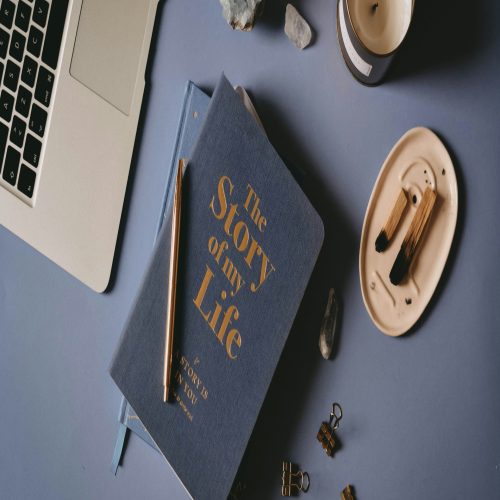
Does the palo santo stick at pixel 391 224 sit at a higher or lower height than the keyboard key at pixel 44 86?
lower

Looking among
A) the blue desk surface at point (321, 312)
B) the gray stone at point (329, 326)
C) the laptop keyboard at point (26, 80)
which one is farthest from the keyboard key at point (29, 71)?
the gray stone at point (329, 326)

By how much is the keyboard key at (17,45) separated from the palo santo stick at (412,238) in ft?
1.27

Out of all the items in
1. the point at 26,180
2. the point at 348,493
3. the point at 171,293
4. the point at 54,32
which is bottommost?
the point at 348,493

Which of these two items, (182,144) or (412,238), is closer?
(412,238)

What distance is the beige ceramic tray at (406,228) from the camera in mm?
606

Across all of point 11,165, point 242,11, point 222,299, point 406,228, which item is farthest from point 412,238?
point 11,165

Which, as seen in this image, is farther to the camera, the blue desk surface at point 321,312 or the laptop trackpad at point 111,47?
the laptop trackpad at point 111,47

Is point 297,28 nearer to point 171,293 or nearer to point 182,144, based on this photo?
point 182,144

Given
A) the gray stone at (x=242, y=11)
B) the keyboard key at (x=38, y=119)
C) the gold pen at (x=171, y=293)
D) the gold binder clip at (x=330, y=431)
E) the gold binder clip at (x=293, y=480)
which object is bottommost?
the gold binder clip at (x=293, y=480)

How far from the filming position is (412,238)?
61cm

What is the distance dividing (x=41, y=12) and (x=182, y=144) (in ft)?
0.58

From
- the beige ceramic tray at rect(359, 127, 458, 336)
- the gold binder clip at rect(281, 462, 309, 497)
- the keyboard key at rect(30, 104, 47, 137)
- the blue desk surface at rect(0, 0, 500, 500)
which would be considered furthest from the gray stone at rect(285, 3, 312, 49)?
the gold binder clip at rect(281, 462, 309, 497)

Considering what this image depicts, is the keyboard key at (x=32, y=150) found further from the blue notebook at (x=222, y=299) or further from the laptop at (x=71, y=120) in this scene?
the blue notebook at (x=222, y=299)

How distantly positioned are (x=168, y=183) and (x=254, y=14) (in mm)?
180
